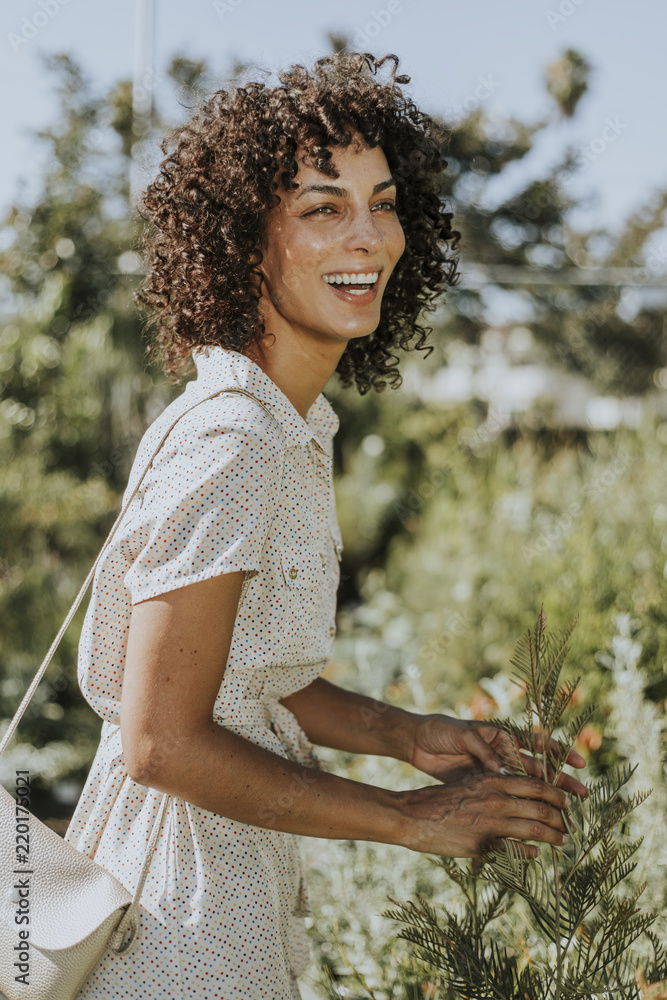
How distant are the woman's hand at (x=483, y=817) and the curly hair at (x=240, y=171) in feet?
→ 2.56

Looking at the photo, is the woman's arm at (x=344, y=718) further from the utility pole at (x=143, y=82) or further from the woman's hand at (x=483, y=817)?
the utility pole at (x=143, y=82)

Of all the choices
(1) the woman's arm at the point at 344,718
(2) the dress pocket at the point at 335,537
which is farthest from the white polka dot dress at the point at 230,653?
(1) the woman's arm at the point at 344,718

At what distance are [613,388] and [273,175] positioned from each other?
41.4 feet

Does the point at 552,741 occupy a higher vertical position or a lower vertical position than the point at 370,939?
higher

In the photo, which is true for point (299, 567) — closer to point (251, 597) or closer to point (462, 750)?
point (251, 597)

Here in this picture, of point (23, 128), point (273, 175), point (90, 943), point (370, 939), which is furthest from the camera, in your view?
point (23, 128)

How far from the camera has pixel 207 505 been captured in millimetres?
1109

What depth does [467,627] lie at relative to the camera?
443cm

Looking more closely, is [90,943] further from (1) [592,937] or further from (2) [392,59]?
(2) [392,59]

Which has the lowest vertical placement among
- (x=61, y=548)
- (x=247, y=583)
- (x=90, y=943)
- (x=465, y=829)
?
(x=90, y=943)

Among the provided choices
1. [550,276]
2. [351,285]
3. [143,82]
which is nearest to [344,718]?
[351,285]

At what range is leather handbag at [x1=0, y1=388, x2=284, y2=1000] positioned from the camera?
3.68 ft

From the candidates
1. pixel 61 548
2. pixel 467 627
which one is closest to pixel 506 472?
pixel 467 627

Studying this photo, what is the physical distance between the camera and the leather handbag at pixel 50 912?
3.68 feet
